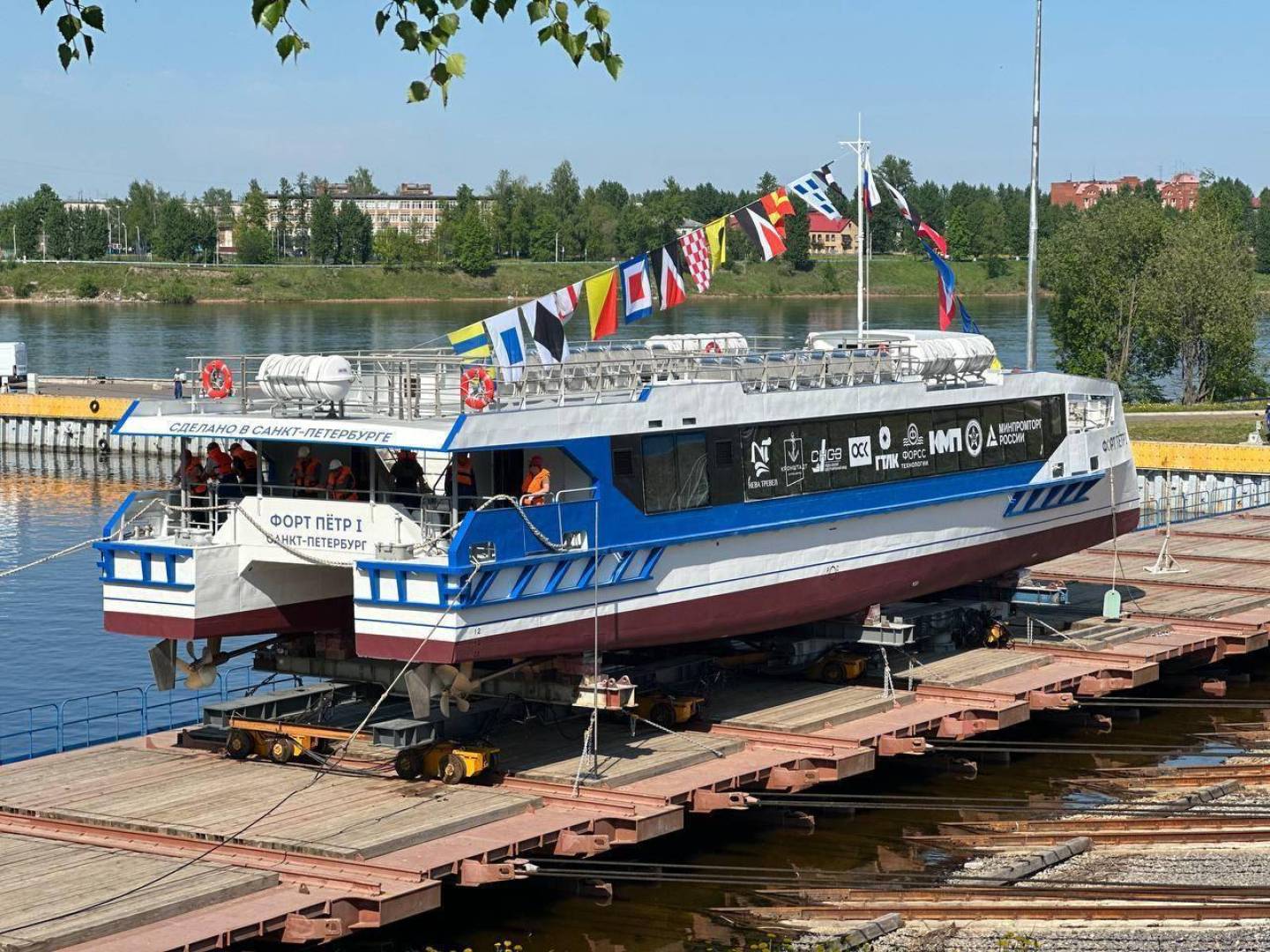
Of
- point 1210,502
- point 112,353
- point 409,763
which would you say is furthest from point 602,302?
point 112,353

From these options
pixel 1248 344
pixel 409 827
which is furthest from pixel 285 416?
pixel 1248 344

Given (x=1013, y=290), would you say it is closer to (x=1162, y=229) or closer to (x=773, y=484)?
(x=1162, y=229)

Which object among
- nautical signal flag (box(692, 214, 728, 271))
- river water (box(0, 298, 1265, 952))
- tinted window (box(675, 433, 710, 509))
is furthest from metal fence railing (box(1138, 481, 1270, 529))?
tinted window (box(675, 433, 710, 509))

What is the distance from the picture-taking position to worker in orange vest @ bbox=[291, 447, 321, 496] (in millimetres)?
23594

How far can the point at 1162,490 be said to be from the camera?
55219mm

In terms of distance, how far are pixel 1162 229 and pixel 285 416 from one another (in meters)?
66.5

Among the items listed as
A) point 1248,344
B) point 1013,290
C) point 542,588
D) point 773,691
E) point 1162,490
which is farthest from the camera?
point 1013,290

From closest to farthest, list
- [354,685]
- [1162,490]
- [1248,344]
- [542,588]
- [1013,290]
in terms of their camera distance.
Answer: [542,588]
[354,685]
[1162,490]
[1248,344]
[1013,290]

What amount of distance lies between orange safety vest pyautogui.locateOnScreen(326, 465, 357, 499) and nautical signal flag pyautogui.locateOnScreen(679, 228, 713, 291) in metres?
8.48

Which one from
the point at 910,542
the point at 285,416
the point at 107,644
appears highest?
the point at 285,416

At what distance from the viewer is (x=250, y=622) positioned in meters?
23.3

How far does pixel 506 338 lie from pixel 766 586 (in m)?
4.98

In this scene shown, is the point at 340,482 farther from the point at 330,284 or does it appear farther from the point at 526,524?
the point at 330,284

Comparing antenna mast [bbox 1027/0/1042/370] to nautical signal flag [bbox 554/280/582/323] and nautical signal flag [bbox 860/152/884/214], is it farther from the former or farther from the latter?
nautical signal flag [bbox 554/280/582/323]
